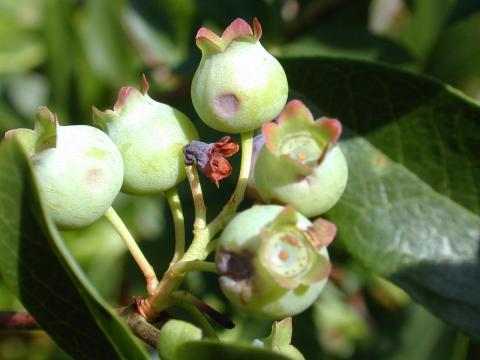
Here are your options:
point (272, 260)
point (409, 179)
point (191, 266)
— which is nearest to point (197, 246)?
point (191, 266)

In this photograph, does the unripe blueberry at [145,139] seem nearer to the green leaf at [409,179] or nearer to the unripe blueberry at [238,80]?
the unripe blueberry at [238,80]

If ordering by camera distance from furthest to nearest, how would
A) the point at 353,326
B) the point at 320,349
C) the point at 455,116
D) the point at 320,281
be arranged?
the point at 353,326 → the point at 320,349 → the point at 455,116 → the point at 320,281

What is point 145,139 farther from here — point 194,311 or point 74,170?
point 194,311

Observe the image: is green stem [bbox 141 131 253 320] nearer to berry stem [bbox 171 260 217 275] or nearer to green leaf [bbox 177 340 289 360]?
berry stem [bbox 171 260 217 275]

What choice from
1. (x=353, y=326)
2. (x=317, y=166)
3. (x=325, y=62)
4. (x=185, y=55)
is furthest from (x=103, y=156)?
(x=353, y=326)

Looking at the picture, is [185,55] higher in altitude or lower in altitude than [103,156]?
lower

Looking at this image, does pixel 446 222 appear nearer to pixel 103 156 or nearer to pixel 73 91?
pixel 103 156
